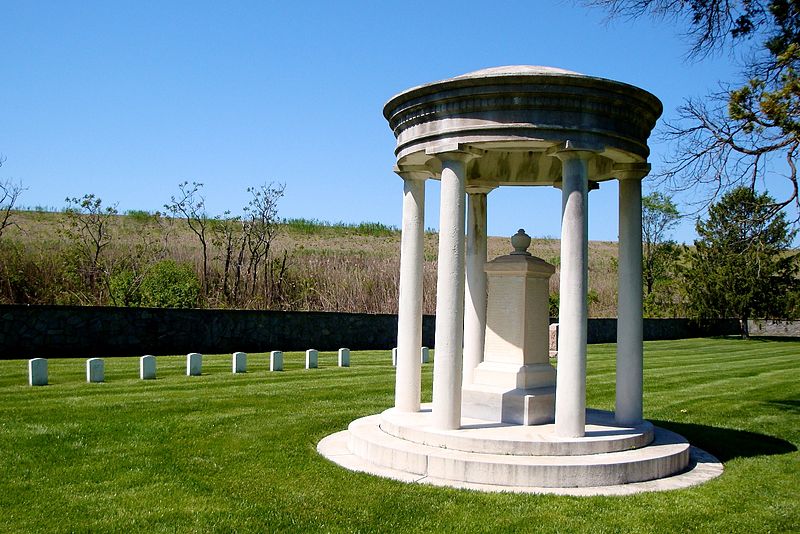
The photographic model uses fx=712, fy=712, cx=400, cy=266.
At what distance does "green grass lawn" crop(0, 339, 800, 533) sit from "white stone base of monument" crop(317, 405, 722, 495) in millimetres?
364

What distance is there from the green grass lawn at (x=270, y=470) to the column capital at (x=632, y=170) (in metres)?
4.11

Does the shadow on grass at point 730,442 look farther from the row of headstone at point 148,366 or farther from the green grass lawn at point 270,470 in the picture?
the row of headstone at point 148,366

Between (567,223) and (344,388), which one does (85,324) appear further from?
(567,223)

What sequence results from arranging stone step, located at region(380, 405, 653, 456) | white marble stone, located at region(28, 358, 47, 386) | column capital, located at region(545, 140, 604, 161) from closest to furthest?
stone step, located at region(380, 405, 653, 456), column capital, located at region(545, 140, 604, 161), white marble stone, located at region(28, 358, 47, 386)

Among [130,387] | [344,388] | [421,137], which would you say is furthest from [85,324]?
[421,137]

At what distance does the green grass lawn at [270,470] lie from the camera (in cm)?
680

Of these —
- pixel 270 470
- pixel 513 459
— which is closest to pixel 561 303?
pixel 513 459

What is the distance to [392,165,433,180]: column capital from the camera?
34.2ft

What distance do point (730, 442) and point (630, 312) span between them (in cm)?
300

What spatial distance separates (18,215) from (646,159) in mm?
58743

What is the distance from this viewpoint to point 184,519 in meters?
6.70

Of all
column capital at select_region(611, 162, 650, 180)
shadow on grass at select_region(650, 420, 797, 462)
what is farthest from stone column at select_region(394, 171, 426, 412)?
shadow on grass at select_region(650, 420, 797, 462)

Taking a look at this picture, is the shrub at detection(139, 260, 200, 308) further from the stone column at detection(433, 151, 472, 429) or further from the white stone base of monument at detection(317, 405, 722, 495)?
the stone column at detection(433, 151, 472, 429)

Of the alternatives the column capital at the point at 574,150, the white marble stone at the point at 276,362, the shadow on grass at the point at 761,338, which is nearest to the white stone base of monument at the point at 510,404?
the column capital at the point at 574,150
